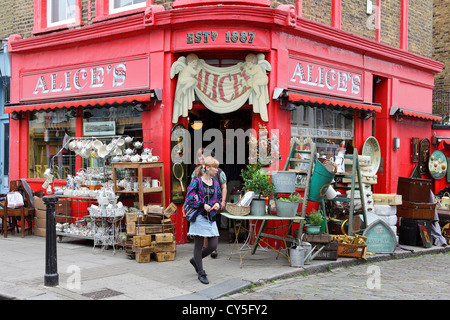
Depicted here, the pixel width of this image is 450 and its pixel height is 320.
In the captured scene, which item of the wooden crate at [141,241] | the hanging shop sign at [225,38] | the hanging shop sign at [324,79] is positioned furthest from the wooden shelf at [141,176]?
the hanging shop sign at [324,79]

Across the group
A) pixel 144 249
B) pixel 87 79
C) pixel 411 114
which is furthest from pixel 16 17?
pixel 411 114

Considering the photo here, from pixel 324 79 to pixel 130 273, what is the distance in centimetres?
633

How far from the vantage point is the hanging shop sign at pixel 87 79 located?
10.1 m

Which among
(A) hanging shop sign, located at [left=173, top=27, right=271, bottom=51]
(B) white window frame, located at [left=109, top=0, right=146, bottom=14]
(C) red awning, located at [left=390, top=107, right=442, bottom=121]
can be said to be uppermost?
(B) white window frame, located at [left=109, top=0, right=146, bottom=14]

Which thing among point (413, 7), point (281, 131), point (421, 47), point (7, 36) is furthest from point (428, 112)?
point (7, 36)

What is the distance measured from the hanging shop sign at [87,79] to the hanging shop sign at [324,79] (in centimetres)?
319

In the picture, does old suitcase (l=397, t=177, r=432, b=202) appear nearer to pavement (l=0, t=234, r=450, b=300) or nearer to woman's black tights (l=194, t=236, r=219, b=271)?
pavement (l=0, t=234, r=450, b=300)

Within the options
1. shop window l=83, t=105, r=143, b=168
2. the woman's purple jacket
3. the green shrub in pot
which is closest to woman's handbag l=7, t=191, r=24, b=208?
shop window l=83, t=105, r=143, b=168

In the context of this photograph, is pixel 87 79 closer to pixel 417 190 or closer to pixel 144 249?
pixel 144 249

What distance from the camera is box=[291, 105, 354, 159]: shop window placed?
10.3 metres

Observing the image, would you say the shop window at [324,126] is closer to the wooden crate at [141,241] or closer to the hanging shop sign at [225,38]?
the hanging shop sign at [225,38]

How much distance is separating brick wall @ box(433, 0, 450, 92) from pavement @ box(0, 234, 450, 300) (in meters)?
9.21

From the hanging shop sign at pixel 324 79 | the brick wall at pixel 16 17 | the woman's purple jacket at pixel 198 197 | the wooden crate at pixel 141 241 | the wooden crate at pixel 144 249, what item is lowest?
the wooden crate at pixel 144 249

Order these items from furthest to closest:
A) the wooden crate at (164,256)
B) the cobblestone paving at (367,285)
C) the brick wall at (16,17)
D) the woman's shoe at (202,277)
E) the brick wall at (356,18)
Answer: the brick wall at (16,17)
the brick wall at (356,18)
the wooden crate at (164,256)
the woman's shoe at (202,277)
the cobblestone paving at (367,285)
